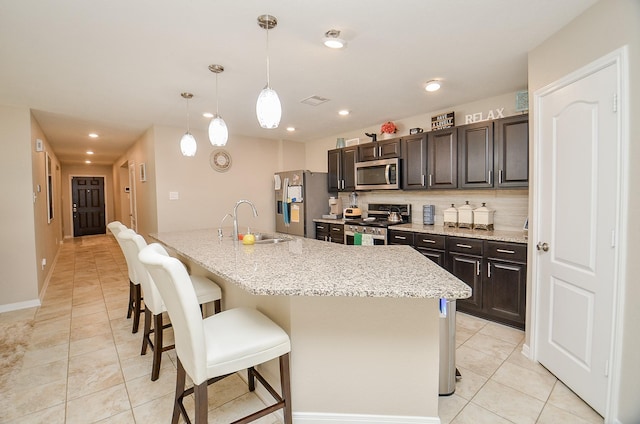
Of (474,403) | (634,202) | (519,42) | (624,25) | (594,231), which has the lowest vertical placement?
(474,403)

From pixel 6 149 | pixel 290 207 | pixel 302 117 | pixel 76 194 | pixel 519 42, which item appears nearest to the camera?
pixel 519 42

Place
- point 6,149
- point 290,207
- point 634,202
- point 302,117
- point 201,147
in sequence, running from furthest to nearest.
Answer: point 290,207
point 201,147
point 302,117
point 6,149
point 634,202

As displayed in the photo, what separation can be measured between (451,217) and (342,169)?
6.20 ft

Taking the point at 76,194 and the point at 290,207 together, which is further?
the point at 76,194

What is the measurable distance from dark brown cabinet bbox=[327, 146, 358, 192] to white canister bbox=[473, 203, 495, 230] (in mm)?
1852

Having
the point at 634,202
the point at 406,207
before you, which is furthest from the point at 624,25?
the point at 406,207

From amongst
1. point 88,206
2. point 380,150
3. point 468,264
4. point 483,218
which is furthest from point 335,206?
point 88,206

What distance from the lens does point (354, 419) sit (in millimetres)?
1627

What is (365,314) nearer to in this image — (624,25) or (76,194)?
(624,25)

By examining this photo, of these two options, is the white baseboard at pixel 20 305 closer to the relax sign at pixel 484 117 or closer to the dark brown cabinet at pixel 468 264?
the dark brown cabinet at pixel 468 264

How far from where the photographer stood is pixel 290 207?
5.37m

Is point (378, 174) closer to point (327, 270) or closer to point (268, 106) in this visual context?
Answer: point (268, 106)

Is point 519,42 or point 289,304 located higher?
point 519,42

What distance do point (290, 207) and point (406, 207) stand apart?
200 cm
